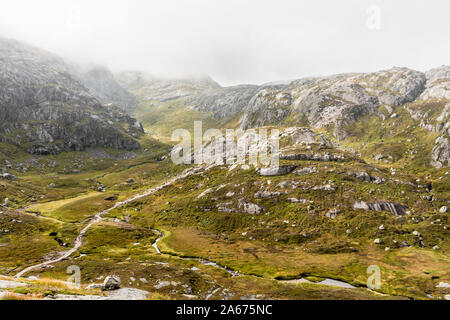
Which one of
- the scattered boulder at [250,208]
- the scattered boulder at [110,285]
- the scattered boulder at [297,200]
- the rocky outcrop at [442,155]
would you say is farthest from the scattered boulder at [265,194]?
the rocky outcrop at [442,155]

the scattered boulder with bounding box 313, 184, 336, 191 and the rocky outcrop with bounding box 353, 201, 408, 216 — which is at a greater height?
the scattered boulder with bounding box 313, 184, 336, 191

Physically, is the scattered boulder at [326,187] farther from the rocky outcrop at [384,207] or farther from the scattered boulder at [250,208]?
the scattered boulder at [250,208]

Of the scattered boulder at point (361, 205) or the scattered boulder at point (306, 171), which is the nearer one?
the scattered boulder at point (361, 205)

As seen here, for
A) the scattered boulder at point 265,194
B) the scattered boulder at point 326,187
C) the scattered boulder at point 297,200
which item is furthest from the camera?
the scattered boulder at point 265,194

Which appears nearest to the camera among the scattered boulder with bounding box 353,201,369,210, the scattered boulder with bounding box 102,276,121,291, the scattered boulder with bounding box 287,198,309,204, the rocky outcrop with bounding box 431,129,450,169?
the scattered boulder with bounding box 102,276,121,291

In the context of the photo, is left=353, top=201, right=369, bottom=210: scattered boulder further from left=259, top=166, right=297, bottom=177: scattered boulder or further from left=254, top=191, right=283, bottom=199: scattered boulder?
left=259, top=166, right=297, bottom=177: scattered boulder

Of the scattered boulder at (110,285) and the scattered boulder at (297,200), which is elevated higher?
the scattered boulder at (110,285)

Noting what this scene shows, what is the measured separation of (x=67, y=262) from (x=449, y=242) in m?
170

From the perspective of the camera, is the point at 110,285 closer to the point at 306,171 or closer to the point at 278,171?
the point at 278,171

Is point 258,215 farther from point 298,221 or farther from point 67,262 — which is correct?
point 67,262

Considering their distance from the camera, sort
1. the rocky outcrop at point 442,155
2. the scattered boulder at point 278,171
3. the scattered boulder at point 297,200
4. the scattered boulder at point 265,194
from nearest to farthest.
→ the scattered boulder at point 297,200
the scattered boulder at point 265,194
the scattered boulder at point 278,171
the rocky outcrop at point 442,155

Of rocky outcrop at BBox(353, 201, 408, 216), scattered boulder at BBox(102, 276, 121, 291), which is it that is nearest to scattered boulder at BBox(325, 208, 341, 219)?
rocky outcrop at BBox(353, 201, 408, 216)

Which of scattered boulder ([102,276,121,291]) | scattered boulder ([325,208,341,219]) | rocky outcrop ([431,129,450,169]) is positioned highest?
rocky outcrop ([431,129,450,169])
